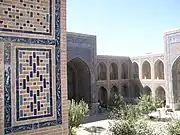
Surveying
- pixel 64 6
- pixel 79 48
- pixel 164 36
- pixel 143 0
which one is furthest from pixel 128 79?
pixel 64 6

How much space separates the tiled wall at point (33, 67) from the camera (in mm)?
2342

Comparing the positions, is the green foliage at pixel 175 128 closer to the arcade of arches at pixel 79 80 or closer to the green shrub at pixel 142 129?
the green shrub at pixel 142 129

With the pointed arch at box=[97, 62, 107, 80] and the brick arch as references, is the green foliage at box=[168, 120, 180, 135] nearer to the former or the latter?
the pointed arch at box=[97, 62, 107, 80]

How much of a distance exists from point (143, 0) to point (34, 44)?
5599 mm

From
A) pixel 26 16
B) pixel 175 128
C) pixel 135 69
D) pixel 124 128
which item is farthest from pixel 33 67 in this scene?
pixel 135 69

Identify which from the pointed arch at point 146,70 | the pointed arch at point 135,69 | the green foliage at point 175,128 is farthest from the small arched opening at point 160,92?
the green foliage at point 175,128

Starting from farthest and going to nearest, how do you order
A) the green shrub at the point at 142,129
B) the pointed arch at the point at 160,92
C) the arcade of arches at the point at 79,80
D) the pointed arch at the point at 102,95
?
the pointed arch at the point at 102,95 → the pointed arch at the point at 160,92 → the arcade of arches at the point at 79,80 → the green shrub at the point at 142,129

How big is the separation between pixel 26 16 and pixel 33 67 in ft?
1.72

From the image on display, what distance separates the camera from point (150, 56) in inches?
835

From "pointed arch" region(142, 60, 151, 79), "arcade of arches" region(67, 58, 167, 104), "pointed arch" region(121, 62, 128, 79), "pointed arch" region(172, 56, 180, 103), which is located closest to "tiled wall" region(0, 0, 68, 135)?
"arcade of arches" region(67, 58, 167, 104)

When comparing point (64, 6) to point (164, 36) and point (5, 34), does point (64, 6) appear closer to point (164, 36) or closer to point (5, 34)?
point (5, 34)

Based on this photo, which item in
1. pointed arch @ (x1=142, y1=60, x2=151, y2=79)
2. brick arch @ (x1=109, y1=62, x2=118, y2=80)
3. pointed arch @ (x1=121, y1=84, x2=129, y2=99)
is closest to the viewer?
brick arch @ (x1=109, y1=62, x2=118, y2=80)

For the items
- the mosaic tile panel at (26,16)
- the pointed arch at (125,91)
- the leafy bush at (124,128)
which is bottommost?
the leafy bush at (124,128)

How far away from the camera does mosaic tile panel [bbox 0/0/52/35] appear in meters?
2.38
